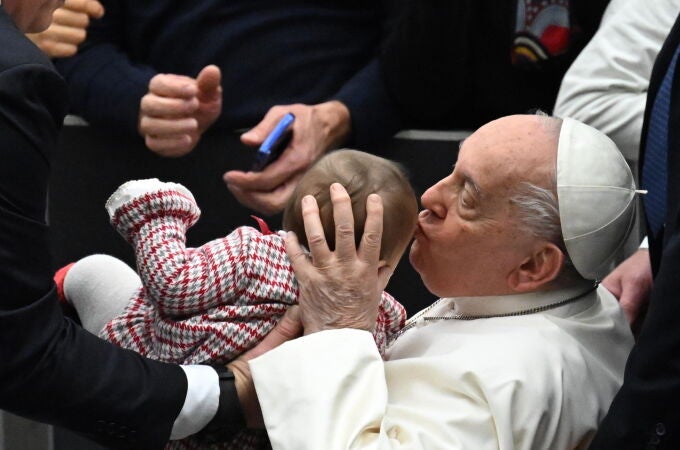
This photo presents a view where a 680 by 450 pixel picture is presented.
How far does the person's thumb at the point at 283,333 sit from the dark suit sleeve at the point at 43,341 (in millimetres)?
159

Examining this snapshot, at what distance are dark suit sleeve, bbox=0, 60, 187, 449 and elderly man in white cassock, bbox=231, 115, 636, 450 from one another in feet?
0.62

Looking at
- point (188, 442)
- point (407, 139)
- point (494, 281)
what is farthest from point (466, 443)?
point (407, 139)

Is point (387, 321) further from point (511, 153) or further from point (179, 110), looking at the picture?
point (179, 110)

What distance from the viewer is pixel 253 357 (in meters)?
2.06

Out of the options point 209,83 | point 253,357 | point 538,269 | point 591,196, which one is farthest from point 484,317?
point 209,83

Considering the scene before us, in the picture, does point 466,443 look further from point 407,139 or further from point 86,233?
point 86,233

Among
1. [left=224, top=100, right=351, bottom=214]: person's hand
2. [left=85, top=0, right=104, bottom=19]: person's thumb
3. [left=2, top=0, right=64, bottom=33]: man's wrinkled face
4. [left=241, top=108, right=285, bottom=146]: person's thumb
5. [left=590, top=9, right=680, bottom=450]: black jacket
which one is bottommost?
[left=224, top=100, right=351, bottom=214]: person's hand

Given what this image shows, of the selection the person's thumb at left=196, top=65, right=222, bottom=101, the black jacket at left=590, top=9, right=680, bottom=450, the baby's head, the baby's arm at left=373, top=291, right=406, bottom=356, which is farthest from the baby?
the person's thumb at left=196, top=65, right=222, bottom=101

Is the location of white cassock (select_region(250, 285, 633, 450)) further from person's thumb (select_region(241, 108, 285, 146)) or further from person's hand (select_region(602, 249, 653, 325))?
person's thumb (select_region(241, 108, 285, 146))

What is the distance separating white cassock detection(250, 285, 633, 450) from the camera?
188cm

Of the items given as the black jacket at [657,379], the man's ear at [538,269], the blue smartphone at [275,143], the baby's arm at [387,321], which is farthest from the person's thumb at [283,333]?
the blue smartphone at [275,143]

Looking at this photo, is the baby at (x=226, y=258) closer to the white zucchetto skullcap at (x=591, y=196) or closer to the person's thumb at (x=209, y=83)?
the white zucchetto skullcap at (x=591, y=196)

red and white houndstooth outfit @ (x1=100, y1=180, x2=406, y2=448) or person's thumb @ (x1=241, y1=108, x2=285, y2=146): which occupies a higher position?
red and white houndstooth outfit @ (x1=100, y1=180, x2=406, y2=448)

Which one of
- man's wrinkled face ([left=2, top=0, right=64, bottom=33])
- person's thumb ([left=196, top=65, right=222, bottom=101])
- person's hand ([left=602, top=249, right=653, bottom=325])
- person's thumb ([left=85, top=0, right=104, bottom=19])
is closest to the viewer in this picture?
man's wrinkled face ([left=2, top=0, right=64, bottom=33])
